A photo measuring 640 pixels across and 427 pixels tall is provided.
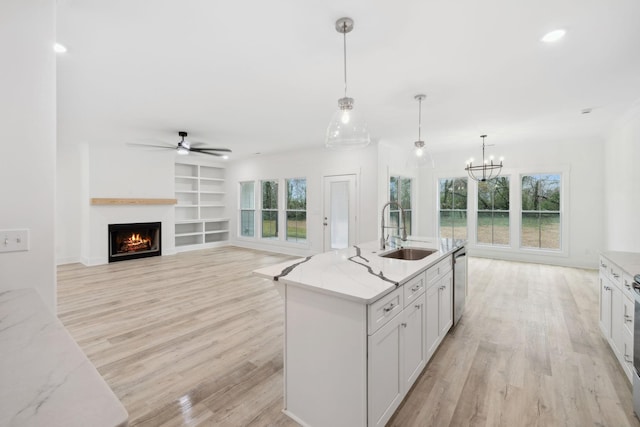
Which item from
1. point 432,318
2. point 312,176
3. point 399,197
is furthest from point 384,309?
point 399,197

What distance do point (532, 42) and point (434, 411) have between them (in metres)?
2.90

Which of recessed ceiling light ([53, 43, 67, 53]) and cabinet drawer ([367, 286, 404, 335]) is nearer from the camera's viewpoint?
cabinet drawer ([367, 286, 404, 335])

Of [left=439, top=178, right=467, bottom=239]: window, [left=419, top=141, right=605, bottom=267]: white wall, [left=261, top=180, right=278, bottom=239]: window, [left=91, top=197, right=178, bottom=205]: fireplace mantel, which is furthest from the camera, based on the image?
[left=261, top=180, right=278, bottom=239]: window

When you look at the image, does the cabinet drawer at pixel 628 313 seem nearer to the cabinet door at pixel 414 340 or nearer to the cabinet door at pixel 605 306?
the cabinet door at pixel 605 306

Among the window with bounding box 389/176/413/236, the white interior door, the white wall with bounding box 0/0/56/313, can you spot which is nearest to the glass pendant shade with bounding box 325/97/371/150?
the white wall with bounding box 0/0/56/313

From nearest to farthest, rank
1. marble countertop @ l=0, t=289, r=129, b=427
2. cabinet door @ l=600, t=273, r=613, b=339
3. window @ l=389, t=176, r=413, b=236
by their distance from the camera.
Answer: marble countertop @ l=0, t=289, r=129, b=427, cabinet door @ l=600, t=273, r=613, b=339, window @ l=389, t=176, r=413, b=236

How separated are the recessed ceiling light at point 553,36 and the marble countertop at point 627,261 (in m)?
1.85

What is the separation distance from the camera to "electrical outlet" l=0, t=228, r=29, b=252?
5.00 feet

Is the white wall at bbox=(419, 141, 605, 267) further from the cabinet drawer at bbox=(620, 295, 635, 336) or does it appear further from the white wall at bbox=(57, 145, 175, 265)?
the white wall at bbox=(57, 145, 175, 265)

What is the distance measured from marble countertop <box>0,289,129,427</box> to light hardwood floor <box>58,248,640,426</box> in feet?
4.13


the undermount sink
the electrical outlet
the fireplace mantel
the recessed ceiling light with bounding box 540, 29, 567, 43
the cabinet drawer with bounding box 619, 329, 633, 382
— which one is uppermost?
the recessed ceiling light with bounding box 540, 29, 567, 43

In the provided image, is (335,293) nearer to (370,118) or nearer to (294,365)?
(294,365)

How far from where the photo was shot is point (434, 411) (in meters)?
1.96

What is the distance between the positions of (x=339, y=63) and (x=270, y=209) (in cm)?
583
